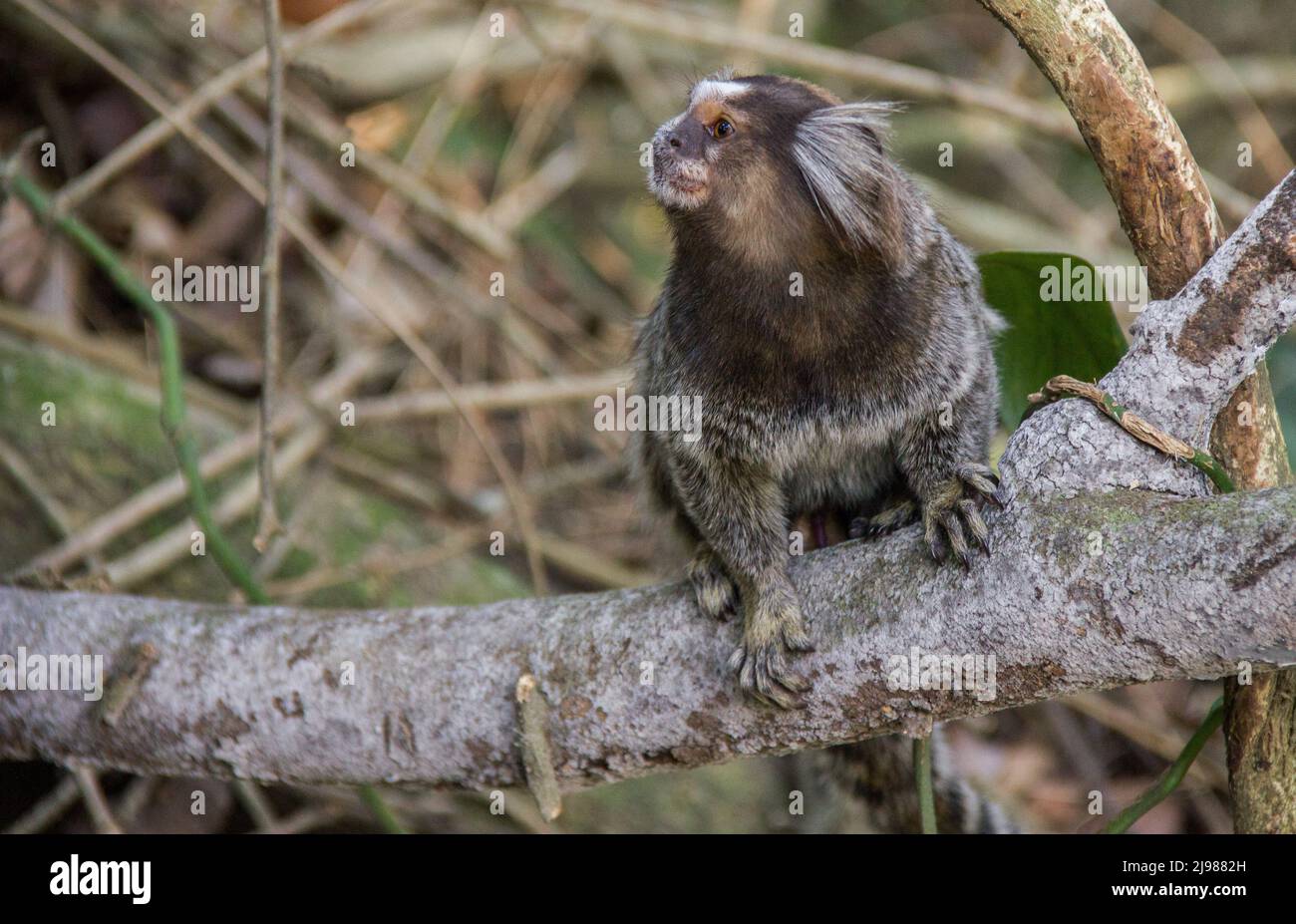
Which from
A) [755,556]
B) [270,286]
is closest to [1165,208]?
[755,556]

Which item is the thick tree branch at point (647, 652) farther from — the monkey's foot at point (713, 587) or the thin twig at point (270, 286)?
the thin twig at point (270, 286)

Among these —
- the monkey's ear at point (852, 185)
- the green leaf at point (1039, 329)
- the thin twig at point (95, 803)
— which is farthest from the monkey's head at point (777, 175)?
the thin twig at point (95, 803)

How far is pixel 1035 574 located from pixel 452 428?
10.6ft

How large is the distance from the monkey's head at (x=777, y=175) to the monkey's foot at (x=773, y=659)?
68cm

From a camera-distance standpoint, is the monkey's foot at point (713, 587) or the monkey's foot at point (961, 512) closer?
the monkey's foot at point (961, 512)

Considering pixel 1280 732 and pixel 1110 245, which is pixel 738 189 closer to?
pixel 1280 732

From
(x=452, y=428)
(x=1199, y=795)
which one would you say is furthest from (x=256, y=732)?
(x=1199, y=795)

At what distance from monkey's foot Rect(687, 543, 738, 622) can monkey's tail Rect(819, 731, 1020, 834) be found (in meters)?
0.58

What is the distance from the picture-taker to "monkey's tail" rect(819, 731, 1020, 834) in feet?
8.58

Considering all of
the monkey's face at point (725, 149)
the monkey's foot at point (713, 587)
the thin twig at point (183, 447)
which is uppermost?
the monkey's face at point (725, 149)

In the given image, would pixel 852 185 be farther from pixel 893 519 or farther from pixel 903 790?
pixel 903 790

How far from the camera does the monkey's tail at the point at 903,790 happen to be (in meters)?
2.62

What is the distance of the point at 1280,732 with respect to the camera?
203cm

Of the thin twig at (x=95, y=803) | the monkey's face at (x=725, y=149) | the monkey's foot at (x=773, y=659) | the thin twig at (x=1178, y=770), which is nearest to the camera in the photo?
the monkey's foot at (x=773, y=659)
